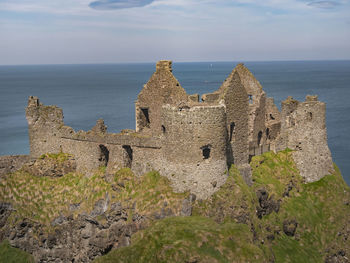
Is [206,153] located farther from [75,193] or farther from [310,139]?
[75,193]

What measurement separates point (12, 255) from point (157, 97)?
17.8 m

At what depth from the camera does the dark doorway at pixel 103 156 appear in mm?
34219

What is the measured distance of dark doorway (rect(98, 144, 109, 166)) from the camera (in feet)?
112

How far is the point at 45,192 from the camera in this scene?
35.1 meters

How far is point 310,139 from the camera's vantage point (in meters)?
35.1

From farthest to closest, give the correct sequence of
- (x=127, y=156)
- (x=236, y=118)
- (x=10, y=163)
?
1. (x=10, y=163)
2. (x=127, y=156)
3. (x=236, y=118)

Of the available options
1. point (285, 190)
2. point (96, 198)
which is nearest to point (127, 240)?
point (96, 198)

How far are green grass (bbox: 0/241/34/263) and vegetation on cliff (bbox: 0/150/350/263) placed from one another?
2.16m

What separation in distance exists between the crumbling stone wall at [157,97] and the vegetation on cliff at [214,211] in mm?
5035

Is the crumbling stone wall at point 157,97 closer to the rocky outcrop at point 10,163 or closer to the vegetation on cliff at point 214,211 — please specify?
the vegetation on cliff at point 214,211

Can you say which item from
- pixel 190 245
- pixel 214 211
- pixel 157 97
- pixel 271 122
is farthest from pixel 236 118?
pixel 190 245

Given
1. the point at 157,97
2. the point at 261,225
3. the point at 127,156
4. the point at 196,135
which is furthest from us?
the point at 157,97

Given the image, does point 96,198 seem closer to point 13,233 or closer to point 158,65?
point 13,233

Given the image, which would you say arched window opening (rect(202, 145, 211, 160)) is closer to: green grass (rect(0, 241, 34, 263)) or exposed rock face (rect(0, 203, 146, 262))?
exposed rock face (rect(0, 203, 146, 262))
